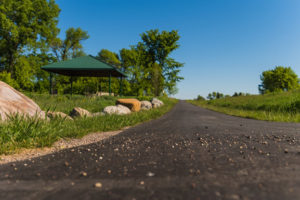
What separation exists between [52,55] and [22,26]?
7.42m

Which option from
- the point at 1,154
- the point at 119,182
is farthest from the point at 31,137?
the point at 119,182

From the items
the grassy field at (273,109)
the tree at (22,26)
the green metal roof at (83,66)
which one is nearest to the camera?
the grassy field at (273,109)

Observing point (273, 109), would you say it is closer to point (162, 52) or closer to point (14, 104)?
point (14, 104)

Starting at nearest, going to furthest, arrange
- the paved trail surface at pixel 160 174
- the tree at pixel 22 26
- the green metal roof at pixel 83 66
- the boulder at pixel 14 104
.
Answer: the paved trail surface at pixel 160 174 → the boulder at pixel 14 104 → the green metal roof at pixel 83 66 → the tree at pixel 22 26

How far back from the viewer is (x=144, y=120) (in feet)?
21.6

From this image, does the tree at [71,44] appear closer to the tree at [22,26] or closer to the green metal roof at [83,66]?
the tree at [22,26]

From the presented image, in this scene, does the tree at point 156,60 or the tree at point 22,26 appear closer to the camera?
the tree at point 22,26

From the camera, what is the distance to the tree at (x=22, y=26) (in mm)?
20359

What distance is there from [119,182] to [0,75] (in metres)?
24.1

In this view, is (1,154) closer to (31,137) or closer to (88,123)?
(31,137)

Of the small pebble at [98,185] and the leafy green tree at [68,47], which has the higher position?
the leafy green tree at [68,47]

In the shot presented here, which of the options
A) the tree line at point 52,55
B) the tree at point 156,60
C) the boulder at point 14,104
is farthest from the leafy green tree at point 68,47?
the boulder at point 14,104

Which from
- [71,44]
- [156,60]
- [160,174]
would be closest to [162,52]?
[156,60]

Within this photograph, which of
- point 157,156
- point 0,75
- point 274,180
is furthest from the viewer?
point 0,75
